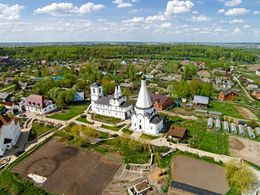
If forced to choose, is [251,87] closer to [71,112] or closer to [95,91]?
[95,91]

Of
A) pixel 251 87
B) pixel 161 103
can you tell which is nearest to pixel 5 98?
pixel 161 103

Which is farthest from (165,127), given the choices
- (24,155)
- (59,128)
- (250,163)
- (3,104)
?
(3,104)

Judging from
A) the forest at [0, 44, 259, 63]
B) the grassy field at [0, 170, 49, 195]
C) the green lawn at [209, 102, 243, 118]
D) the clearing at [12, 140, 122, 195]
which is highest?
the forest at [0, 44, 259, 63]

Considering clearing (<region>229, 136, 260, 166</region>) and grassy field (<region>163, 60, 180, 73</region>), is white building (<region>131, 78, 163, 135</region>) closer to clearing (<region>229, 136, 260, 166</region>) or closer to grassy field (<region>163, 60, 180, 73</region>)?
clearing (<region>229, 136, 260, 166</region>)

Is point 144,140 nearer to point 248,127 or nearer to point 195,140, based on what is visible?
point 195,140

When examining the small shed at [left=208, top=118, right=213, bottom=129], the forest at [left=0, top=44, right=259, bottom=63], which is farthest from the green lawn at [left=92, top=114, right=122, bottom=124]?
the forest at [left=0, top=44, right=259, bottom=63]
